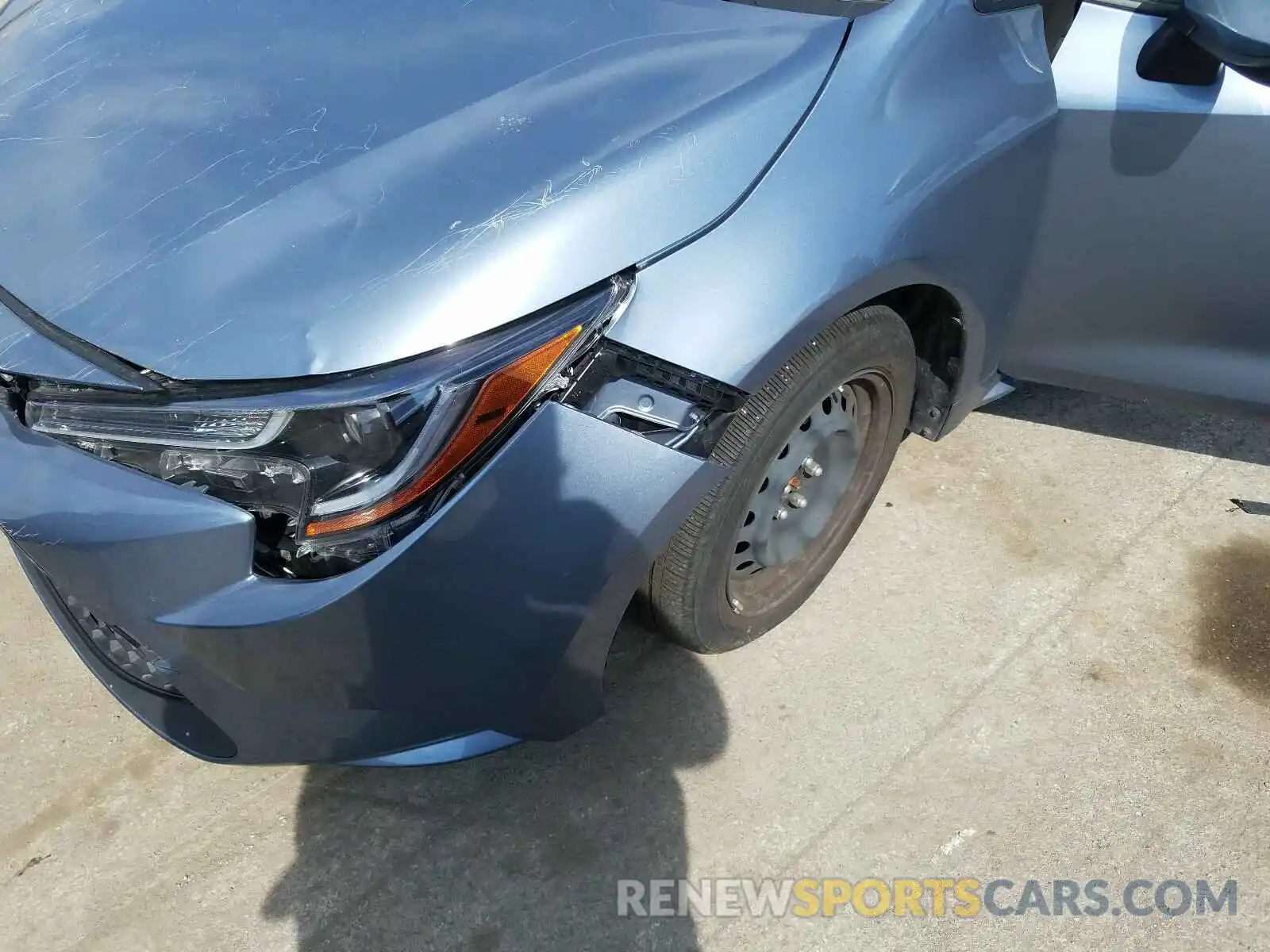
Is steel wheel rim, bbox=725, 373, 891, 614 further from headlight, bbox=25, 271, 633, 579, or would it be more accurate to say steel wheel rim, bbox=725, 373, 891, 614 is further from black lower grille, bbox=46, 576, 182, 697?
black lower grille, bbox=46, 576, 182, 697

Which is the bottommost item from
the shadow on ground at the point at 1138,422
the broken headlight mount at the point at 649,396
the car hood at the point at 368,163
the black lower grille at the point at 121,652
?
the shadow on ground at the point at 1138,422

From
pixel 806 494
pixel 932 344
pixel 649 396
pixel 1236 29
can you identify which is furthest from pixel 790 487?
pixel 1236 29

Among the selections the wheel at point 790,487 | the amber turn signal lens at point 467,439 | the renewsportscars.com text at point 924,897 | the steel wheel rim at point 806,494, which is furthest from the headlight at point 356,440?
the renewsportscars.com text at point 924,897

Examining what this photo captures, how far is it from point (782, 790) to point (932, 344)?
1013mm

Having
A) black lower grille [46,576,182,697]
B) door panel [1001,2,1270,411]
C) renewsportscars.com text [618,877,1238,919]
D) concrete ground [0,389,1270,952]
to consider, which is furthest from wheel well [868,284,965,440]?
black lower grille [46,576,182,697]

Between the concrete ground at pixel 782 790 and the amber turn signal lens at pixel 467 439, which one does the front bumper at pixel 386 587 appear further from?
the concrete ground at pixel 782 790

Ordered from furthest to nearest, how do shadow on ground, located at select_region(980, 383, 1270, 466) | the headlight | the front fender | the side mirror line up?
shadow on ground, located at select_region(980, 383, 1270, 466)
the side mirror
the front fender
the headlight

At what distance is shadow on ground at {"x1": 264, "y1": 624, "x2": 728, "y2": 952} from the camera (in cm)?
193

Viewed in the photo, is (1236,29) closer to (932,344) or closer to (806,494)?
(932,344)

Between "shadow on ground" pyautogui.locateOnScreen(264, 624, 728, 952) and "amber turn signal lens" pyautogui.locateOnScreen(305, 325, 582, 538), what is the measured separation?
841mm

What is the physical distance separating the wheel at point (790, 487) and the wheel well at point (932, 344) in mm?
63

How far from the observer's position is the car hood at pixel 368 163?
5.05 ft

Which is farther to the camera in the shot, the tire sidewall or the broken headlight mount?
the tire sidewall

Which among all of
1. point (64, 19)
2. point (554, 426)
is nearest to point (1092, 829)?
point (554, 426)
